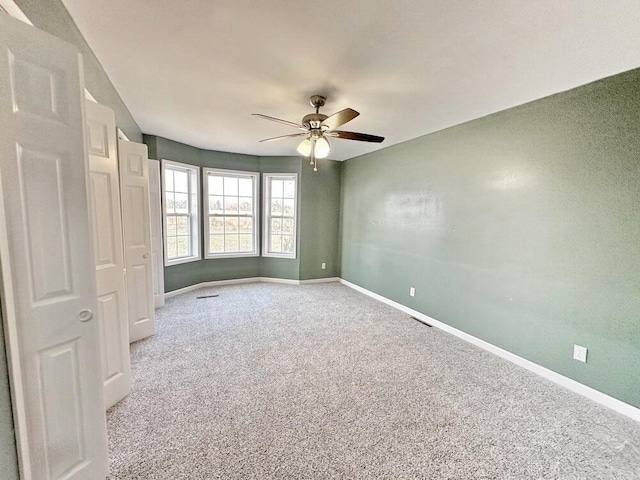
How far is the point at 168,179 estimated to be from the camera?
4.28 metres

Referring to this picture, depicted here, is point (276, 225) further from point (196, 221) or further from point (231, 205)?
point (196, 221)

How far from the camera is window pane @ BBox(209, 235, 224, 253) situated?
4.98 m

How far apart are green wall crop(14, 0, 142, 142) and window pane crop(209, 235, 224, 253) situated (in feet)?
7.66

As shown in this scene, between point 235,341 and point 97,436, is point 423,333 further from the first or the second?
point 97,436

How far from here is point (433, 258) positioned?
3.57 meters

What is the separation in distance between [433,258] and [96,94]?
3859mm

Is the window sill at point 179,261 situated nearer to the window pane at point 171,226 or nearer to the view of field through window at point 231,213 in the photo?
the view of field through window at point 231,213

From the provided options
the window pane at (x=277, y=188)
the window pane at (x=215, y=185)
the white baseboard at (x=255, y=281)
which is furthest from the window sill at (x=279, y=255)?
the window pane at (x=215, y=185)

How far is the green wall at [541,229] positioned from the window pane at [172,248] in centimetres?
375

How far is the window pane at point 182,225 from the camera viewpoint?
449 cm

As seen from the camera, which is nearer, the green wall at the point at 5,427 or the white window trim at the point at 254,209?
the green wall at the point at 5,427

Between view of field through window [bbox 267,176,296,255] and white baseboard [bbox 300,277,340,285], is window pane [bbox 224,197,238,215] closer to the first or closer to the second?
view of field through window [bbox 267,176,296,255]

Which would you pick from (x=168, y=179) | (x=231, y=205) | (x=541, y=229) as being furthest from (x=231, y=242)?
(x=541, y=229)

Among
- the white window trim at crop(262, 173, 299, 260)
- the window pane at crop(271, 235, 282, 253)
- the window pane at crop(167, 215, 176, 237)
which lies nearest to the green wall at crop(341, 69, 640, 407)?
the white window trim at crop(262, 173, 299, 260)
